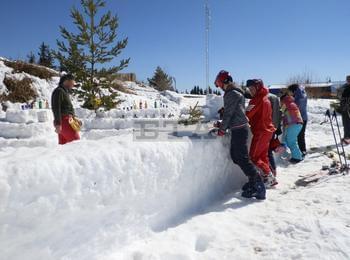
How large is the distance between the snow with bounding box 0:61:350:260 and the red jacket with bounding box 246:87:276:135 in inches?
21.0

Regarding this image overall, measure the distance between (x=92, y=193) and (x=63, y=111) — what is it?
2592 mm

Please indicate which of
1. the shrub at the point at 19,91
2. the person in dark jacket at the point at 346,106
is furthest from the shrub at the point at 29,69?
the person in dark jacket at the point at 346,106

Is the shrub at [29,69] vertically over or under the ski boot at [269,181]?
over

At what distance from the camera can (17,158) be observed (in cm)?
236

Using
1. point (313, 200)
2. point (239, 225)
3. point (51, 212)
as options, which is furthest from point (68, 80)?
point (313, 200)

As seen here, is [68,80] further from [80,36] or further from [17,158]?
[80,36]

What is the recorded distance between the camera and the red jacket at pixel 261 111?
4348 mm

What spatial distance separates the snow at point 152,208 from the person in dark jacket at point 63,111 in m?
1.55

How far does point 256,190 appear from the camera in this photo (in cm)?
399

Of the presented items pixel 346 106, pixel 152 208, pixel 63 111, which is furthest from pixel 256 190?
pixel 346 106

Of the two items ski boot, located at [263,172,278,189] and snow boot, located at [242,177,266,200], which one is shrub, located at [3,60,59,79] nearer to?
ski boot, located at [263,172,278,189]

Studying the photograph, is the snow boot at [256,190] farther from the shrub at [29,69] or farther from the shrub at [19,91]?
the shrub at [29,69]

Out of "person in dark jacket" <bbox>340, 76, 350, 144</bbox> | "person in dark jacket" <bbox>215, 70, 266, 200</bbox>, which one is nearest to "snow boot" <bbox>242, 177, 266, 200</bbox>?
"person in dark jacket" <bbox>215, 70, 266, 200</bbox>

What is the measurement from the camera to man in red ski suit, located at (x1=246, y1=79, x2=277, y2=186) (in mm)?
4363
